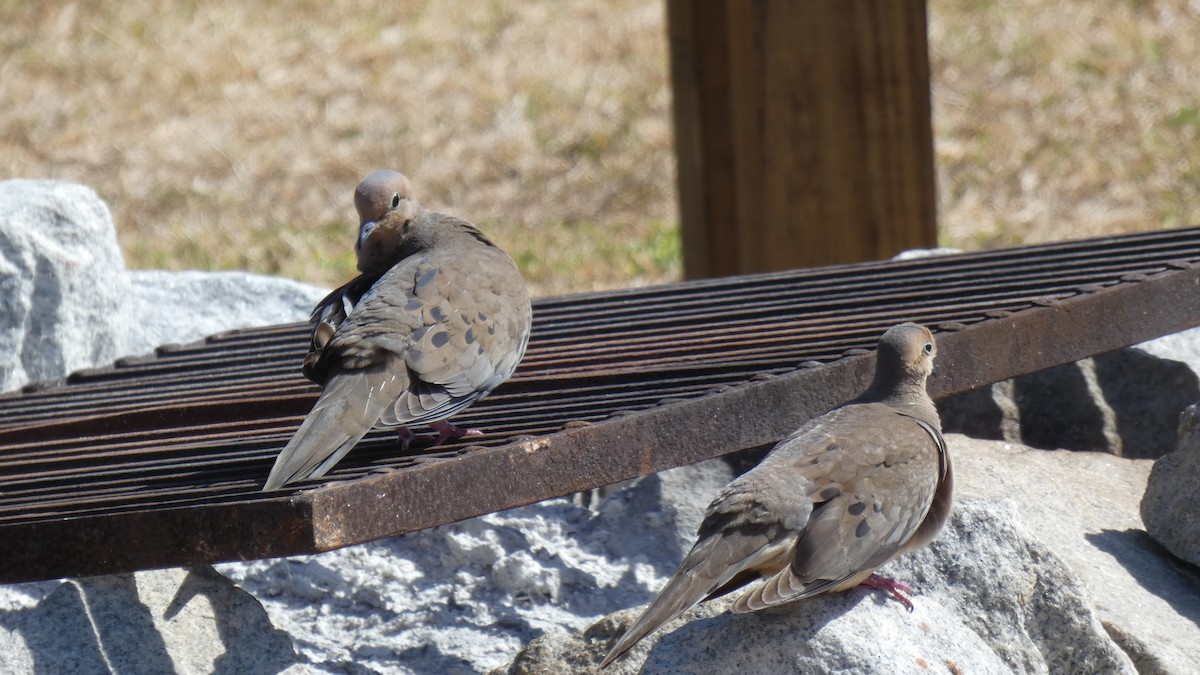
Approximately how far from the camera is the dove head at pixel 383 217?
372 cm

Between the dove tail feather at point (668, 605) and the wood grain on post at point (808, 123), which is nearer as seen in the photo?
the dove tail feather at point (668, 605)

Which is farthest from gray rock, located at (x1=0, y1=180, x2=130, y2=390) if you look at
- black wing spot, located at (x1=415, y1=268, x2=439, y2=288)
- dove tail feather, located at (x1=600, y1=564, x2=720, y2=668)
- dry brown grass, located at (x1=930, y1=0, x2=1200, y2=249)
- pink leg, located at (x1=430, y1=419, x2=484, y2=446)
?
dry brown grass, located at (x1=930, y1=0, x2=1200, y2=249)

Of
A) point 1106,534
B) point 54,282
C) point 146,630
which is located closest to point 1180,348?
point 1106,534

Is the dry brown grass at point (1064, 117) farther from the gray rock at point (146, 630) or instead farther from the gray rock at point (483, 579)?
the gray rock at point (146, 630)

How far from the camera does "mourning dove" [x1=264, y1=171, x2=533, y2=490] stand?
114 inches

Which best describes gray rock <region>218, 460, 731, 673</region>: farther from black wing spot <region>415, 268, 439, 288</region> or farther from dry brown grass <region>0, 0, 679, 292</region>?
dry brown grass <region>0, 0, 679, 292</region>

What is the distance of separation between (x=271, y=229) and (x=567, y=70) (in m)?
2.72

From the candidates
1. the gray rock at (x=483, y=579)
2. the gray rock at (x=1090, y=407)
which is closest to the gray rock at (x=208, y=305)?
the gray rock at (x=483, y=579)

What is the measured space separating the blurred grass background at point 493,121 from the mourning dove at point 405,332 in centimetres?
393

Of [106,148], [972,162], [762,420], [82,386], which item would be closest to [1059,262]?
[762,420]

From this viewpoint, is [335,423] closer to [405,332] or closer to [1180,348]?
[405,332]

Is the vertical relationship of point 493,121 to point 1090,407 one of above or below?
above

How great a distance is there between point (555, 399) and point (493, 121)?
6.95 m

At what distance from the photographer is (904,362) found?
3.16 m
